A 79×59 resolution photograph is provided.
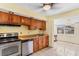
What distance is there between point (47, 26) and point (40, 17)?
0.90 metres

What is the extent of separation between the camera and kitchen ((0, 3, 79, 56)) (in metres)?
3.06

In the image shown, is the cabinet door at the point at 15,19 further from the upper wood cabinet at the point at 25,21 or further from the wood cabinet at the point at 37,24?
the wood cabinet at the point at 37,24

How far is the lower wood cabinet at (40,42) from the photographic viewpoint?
14.4 ft

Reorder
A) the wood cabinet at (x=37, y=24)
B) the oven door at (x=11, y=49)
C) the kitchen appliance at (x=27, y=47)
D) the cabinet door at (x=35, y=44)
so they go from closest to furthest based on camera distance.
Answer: the oven door at (x=11, y=49) < the kitchen appliance at (x=27, y=47) < the cabinet door at (x=35, y=44) < the wood cabinet at (x=37, y=24)

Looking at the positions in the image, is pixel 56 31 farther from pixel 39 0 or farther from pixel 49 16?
pixel 39 0

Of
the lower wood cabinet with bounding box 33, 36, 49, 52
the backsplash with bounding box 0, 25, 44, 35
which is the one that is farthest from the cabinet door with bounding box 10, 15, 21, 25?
the lower wood cabinet with bounding box 33, 36, 49, 52

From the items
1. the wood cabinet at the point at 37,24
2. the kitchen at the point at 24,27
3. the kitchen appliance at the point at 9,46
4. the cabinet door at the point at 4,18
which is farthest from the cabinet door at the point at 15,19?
the wood cabinet at the point at 37,24

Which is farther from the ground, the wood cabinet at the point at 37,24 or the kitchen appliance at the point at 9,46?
the wood cabinet at the point at 37,24

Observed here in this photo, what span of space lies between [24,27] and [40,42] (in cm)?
110

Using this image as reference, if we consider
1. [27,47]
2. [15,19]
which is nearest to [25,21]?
[15,19]

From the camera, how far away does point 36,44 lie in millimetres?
4488

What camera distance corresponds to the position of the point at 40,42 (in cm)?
486

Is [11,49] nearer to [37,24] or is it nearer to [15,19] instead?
[15,19]

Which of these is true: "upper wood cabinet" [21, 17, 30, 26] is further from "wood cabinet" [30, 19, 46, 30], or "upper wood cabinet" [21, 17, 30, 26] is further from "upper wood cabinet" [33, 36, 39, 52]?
"upper wood cabinet" [33, 36, 39, 52]
